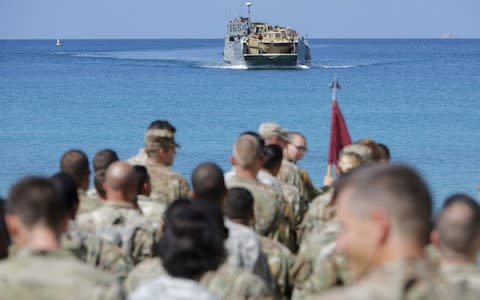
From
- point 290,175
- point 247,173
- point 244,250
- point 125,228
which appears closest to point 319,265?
point 244,250

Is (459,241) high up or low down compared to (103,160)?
up

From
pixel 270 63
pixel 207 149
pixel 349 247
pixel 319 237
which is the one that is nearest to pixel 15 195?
pixel 349 247

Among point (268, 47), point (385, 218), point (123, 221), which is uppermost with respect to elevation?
point (385, 218)

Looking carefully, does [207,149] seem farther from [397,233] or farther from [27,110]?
[397,233]

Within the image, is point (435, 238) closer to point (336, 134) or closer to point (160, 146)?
point (160, 146)

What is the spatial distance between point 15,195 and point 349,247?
139 centimetres

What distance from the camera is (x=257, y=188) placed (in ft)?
23.6

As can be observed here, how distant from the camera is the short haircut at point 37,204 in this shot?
13.8ft

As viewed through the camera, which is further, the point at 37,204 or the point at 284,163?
the point at 284,163

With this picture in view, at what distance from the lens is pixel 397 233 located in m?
3.46

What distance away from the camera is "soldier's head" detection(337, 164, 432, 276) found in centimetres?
346

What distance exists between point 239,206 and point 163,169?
2224 mm

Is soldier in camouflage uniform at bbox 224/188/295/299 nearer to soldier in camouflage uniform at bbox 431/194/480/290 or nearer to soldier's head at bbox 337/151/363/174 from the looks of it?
soldier's head at bbox 337/151/363/174

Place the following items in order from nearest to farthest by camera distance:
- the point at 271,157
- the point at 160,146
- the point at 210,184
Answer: the point at 210,184, the point at 271,157, the point at 160,146
